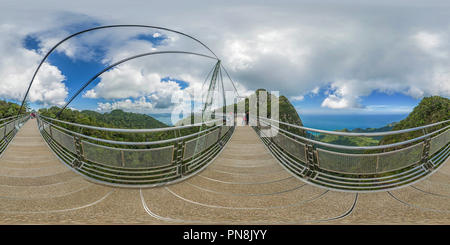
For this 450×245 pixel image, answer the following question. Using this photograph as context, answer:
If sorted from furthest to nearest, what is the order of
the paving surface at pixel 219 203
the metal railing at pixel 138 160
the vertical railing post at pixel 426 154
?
the vertical railing post at pixel 426 154, the metal railing at pixel 138 160, the paving surface at pixel 219 203

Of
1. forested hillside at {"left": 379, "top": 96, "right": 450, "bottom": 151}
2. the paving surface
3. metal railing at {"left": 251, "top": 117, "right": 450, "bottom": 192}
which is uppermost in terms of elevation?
forested hillside at {"left": 379, "top": 96, "right": 450, "bottom": 151}

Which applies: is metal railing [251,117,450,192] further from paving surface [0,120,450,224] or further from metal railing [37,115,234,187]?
metal railing [37,115,234,187]

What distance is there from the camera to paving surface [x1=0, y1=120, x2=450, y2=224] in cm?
255

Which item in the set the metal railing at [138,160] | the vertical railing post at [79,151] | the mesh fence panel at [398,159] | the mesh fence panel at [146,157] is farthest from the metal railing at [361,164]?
the vertical railing post at [79,151]

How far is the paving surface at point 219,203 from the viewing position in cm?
255

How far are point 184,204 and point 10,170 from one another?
16.3 feet

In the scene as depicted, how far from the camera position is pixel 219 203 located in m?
2.89

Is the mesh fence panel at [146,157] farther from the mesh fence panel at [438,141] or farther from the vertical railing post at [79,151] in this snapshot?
the mesh fence panel at [438,141]

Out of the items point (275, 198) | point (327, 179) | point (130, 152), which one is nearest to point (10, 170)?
point (130, 152)

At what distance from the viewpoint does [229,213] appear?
269 centimetres

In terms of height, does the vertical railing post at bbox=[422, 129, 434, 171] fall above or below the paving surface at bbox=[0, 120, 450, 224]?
above

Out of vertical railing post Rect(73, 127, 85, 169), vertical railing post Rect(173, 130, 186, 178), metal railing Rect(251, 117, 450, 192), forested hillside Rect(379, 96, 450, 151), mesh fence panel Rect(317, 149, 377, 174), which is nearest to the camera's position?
metal railing Rect(251, 117, 450, 192)

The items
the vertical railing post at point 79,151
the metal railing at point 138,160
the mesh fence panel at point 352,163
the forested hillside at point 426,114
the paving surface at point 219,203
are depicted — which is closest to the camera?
the paving surface at point 219,203

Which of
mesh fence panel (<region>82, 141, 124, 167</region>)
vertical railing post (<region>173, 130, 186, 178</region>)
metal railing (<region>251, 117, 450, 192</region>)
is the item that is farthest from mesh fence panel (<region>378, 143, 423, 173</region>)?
mesh fence panel (<region>82, 141, 124, 167</region>)
